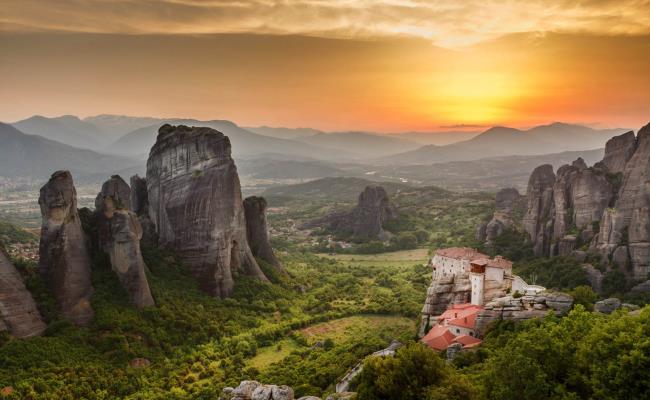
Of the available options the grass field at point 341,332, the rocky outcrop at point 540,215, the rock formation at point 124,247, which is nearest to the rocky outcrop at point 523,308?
the grass field at point 341,332

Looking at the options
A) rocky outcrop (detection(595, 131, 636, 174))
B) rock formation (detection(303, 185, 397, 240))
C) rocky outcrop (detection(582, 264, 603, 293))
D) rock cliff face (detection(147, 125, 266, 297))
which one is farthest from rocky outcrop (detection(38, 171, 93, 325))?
rock formation (detection(303, 185, 397, 240))

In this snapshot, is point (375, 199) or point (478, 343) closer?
point (478, 343)

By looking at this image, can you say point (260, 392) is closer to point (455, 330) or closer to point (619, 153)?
point (455, 330)

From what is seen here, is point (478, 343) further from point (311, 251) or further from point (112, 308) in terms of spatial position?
point (311, 251)

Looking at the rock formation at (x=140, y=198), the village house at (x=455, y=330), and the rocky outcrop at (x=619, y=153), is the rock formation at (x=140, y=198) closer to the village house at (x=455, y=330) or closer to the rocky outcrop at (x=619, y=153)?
the village house at (x=455, y=330)

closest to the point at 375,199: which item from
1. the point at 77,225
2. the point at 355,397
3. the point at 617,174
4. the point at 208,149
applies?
the point at 617,174

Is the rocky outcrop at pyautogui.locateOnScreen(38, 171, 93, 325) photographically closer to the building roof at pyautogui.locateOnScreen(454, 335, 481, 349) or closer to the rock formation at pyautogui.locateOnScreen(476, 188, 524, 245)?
the building roof at pyautogui.locateOnScreen(454, 335, 481, 349)
